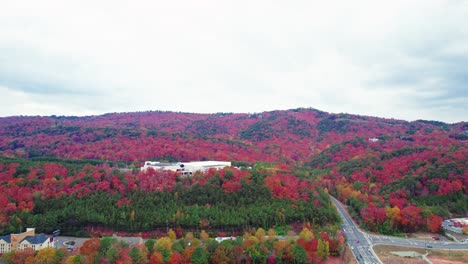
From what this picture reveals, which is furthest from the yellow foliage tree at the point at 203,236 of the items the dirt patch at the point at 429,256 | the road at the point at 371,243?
the dirt patch at the point at 429,256

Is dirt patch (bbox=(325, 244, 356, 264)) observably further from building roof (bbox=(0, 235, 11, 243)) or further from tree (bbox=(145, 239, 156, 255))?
building roof (bbox=(0, 235, 11, 243))

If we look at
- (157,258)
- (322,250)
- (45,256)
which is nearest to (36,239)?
(45,256)

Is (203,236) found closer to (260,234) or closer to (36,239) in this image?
(260,234)

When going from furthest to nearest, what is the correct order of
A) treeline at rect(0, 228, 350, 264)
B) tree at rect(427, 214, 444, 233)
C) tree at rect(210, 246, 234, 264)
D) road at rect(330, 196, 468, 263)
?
tree at rect(427, 214, 444, 233)
road at rect(330, 196, 468, 263)
tree at rect(210, 246, 234, 264)
treeline at rect(0, 228, 350, 264)

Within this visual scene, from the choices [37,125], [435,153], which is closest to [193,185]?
[435,153]

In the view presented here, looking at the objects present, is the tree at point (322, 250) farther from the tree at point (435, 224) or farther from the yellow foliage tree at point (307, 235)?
the tree at point (435, 224)

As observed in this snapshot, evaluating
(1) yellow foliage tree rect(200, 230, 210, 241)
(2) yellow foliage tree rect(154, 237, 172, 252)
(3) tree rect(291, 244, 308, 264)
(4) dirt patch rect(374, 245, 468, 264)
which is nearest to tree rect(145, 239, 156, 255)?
(2) yellow foliage tree rect(154, 237, 172, 252)

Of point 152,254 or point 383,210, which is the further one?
point 383,210

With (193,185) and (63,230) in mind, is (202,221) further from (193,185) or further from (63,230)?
(63,230)
